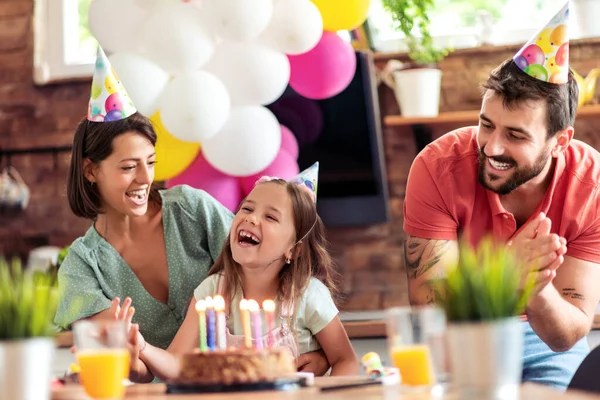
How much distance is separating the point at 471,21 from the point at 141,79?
1.56 m

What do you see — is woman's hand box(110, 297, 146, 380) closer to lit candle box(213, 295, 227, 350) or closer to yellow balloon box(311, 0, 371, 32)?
lit candle box(213, 295, 227, 350)

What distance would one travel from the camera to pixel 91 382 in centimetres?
130

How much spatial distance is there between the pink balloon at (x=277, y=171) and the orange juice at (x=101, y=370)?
4.91ft

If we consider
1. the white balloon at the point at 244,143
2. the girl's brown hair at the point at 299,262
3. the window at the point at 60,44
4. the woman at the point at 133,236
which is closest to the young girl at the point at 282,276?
the girl's brown hair at the point at 299,262

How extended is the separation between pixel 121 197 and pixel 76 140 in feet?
0.74

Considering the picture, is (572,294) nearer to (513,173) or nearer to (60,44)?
(513,173)

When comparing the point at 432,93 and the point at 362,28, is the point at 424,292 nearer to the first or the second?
the point at 432,93

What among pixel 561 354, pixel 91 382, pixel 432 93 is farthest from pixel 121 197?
pixel 432 93

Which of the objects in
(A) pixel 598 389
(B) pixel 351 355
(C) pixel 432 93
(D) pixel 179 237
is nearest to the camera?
(A) pixel 598 389

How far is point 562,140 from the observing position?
2238 mm

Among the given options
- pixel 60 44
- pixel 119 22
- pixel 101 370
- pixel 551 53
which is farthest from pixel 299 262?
pixel 60 44

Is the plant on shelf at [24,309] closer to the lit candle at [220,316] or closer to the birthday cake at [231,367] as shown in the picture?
the birthday cake at [231,367]

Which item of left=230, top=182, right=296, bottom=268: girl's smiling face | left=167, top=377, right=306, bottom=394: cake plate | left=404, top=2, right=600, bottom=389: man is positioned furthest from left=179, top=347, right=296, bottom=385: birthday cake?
left=404, top=2, right=600, bottom=389: man

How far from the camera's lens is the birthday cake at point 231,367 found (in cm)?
136
